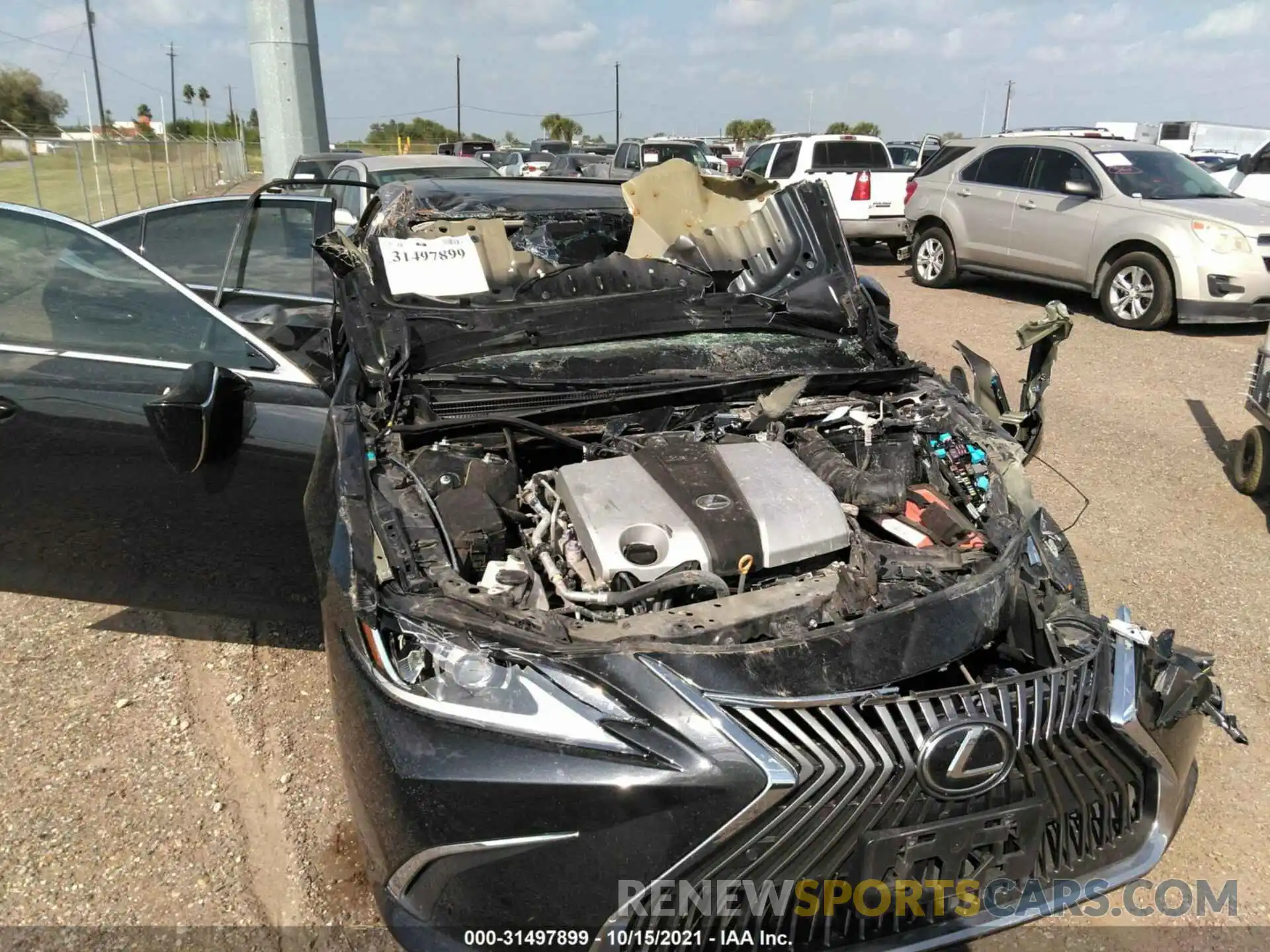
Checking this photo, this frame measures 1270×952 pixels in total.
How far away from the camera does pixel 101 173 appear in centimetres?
1997

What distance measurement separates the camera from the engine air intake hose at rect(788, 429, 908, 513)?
2492 mm

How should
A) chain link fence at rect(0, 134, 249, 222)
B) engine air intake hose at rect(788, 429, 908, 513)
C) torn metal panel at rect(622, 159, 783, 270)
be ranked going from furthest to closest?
chain link fence at rect(0, 134, 249, 222)
torn metal panel at rect(622, 159, 783, 270)
engine air intake hose at rect(788, 429, 908, 513)

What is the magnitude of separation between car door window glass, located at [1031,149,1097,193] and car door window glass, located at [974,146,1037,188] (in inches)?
4.8

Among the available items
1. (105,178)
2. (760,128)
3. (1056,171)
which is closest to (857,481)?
(1056,171)

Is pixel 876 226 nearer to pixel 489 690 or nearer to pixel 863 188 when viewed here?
pixel 863 188

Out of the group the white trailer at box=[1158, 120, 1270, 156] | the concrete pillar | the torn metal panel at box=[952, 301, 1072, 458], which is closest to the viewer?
the torn metal panel at box=[952, 301, 1072, 458]

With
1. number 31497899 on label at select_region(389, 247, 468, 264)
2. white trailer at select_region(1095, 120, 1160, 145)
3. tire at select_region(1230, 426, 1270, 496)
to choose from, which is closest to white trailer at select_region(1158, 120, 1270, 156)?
white trailer at select_region(1095, 120, 1160, 145)

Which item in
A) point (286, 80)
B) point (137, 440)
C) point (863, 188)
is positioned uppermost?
point (286, 80)

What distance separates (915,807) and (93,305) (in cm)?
300

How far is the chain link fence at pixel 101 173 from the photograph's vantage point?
14.1 m

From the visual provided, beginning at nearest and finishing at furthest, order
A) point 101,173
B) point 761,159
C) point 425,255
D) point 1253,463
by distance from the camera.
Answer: point 425,255 < point 1253,463 < point 761,159 < point 101,173

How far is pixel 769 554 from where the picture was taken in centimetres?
214

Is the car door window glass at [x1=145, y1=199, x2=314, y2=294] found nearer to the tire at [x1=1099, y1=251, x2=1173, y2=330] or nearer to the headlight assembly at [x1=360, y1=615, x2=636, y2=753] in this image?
the headlight assembly at [x1=360, y1=615, x2=636, y2=753]

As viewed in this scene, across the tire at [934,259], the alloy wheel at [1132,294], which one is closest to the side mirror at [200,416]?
the alloy wheel at [1132,294]
